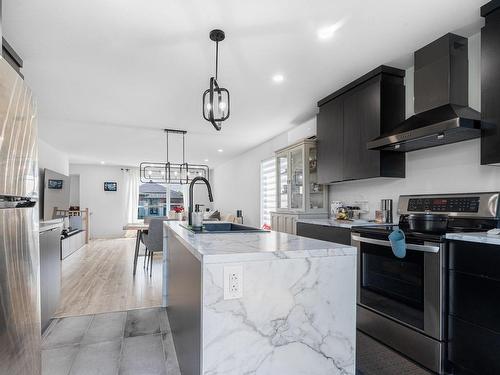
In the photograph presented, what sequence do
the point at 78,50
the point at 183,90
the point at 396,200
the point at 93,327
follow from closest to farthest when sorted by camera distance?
the point at 78,50, the point at 93,327, the point at 396,200, the point at 183,90

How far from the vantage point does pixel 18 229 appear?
4.07 feet

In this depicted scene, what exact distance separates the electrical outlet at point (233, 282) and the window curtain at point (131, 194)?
9571mm

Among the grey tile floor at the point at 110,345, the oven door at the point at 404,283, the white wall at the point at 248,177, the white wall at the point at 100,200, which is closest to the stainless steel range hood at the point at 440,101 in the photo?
the oven door at the point at 404,283

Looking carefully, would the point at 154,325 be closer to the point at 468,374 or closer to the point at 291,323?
the point at 291,323

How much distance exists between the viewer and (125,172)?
9906 millimetres

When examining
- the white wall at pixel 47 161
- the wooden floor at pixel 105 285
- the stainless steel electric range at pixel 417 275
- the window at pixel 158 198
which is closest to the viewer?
the stainless steel electric range at pixel 417 275

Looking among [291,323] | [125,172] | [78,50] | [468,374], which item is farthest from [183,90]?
[125,172]

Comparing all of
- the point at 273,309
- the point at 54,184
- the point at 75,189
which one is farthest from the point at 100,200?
the point at 273,309

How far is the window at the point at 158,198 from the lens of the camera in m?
10.5

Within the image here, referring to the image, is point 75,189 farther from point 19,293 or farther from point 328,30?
point 328,30

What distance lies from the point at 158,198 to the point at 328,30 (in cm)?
949

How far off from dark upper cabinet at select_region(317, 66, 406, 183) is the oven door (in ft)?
2.65

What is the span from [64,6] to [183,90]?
1521mm

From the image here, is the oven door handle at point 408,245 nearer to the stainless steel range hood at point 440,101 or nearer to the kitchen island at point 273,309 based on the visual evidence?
the stainless steel range hood at point 440,101
